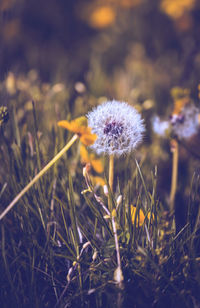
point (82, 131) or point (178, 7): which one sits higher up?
point (178, 7)

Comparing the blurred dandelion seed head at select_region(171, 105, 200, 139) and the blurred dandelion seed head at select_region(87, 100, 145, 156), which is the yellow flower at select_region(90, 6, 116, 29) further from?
the blurred dandelion seed head at select_region(87, 100, 145, 156)

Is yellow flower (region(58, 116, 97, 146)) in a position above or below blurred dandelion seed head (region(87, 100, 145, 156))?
below

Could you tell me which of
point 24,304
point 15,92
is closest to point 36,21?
point 15,92

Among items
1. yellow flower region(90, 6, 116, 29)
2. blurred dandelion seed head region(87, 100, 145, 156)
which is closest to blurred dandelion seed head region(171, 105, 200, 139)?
blurred dandelion seed head region(87, 100, 145, 156)

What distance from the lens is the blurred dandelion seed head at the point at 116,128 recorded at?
0.57 meters

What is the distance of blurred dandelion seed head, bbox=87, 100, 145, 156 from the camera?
0.57m

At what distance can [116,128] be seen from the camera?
0.57 meters

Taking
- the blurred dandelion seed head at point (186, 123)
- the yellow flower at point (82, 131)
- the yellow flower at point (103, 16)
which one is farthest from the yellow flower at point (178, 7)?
the yellow flower at point (82, 131)

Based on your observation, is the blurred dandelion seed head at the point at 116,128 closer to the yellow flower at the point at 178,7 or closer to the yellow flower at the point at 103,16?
the yellow flower at the point at 178,7

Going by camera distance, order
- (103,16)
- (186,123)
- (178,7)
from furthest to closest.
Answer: (103,16)
(178,7)
(186,123)

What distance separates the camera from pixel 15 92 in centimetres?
111

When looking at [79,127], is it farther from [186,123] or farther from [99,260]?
[186,123]

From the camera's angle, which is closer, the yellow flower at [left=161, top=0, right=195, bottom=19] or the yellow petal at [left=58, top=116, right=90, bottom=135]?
the yellow petal at [left=58, top=116, right=90, bottom=135]

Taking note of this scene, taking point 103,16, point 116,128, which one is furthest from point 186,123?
point 103,16
